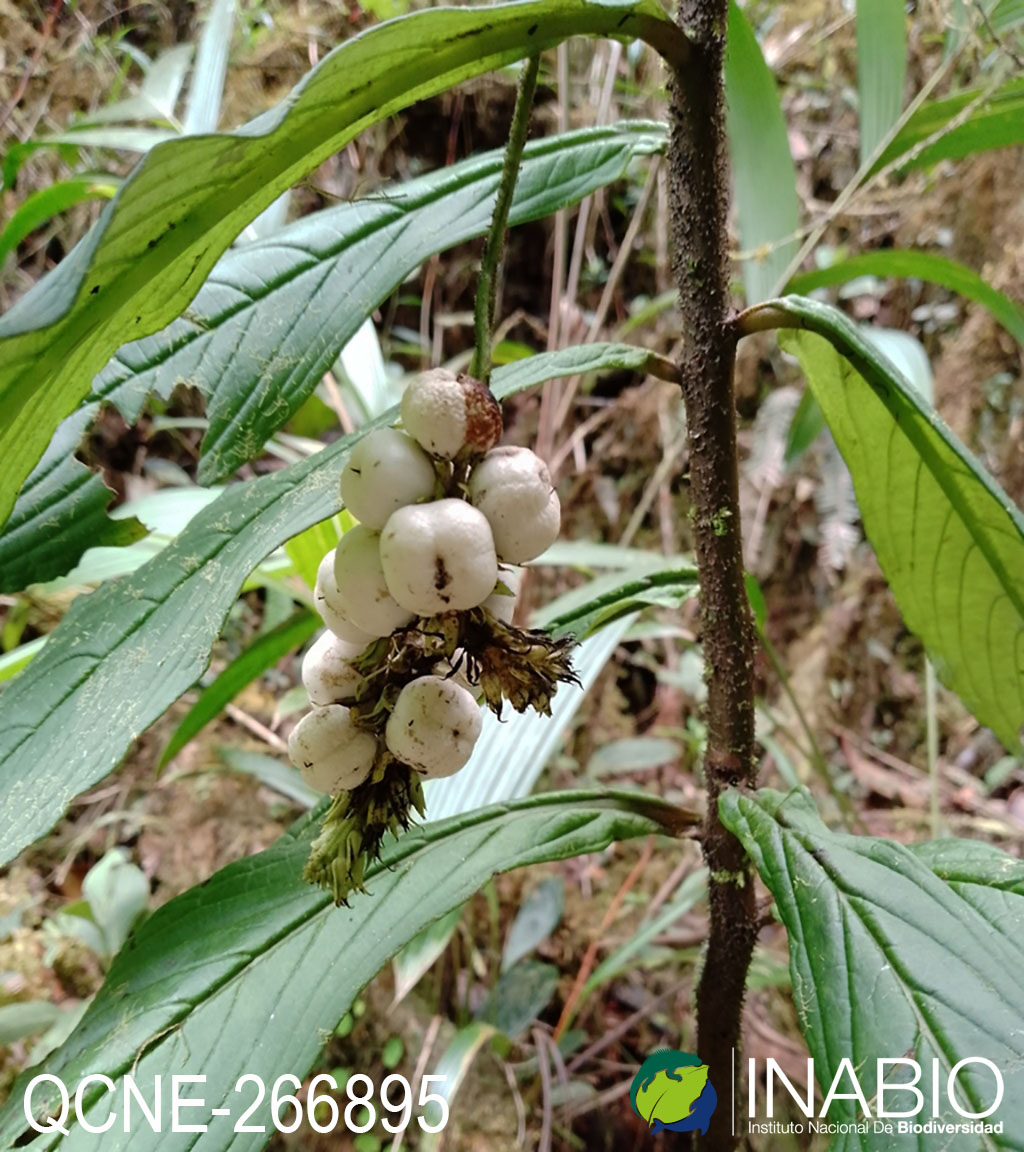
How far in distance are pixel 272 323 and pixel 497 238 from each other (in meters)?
0.21

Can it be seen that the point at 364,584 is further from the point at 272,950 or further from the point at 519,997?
the point at 519,997

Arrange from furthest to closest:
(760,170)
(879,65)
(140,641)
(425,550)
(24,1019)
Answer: (24,1019) < (760,170) < (879,65) < (140,641) < (425,550)

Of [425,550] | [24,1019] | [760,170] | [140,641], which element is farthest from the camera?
[24,1019]

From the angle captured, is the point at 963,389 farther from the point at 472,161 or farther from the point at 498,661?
the point at 498,661

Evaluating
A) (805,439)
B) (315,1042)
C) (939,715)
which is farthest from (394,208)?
(939,715)

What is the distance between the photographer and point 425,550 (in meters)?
0.27

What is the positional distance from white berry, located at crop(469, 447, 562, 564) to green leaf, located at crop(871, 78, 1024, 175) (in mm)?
577

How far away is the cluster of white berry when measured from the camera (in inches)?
10.8

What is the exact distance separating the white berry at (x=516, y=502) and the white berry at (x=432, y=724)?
0.19 feet

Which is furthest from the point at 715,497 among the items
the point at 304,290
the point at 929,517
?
the point at 304,290

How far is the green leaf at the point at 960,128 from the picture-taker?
24.3 inches

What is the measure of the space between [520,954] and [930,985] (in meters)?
0.84

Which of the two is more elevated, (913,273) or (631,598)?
(913,273)

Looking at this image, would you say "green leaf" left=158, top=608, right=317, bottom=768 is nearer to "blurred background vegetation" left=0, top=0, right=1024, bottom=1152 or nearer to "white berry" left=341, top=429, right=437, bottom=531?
"blurred background vegetation" left=0, top=0, right=1024, bottom=1152
